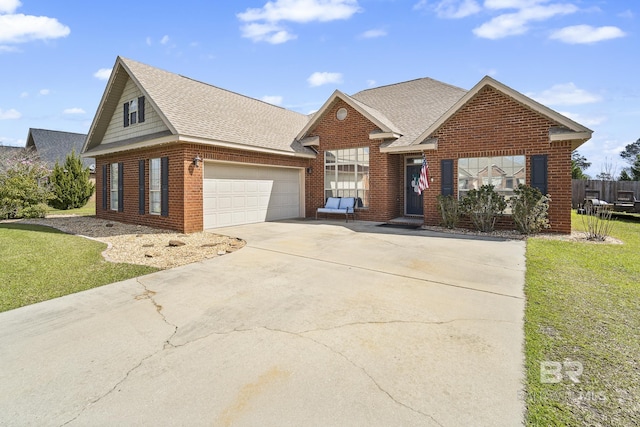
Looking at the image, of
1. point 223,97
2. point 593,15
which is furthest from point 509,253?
point 223,97

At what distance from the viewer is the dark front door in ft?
44.7

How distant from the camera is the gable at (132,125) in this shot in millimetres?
11359

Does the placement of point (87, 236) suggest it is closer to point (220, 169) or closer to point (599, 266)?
point (220, 169)

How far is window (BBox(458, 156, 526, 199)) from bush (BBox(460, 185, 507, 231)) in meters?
0.44

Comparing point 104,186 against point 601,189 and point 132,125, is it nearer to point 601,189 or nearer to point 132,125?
point 132,125

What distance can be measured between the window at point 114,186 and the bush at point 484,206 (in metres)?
13.3

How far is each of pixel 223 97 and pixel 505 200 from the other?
11.8m

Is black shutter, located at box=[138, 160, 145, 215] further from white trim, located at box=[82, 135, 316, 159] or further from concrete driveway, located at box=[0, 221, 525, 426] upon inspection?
A: concrete driveway, located at box=[0, 221, 525, 426]

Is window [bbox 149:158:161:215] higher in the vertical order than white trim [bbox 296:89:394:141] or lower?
lower

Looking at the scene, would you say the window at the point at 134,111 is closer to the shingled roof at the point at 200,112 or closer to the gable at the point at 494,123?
the shingled roof at the point at 200,112

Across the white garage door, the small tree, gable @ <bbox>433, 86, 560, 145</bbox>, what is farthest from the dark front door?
the small tree

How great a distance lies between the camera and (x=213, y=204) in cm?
1123

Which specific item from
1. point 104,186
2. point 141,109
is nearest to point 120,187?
point 104,186

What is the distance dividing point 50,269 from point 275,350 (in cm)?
559
